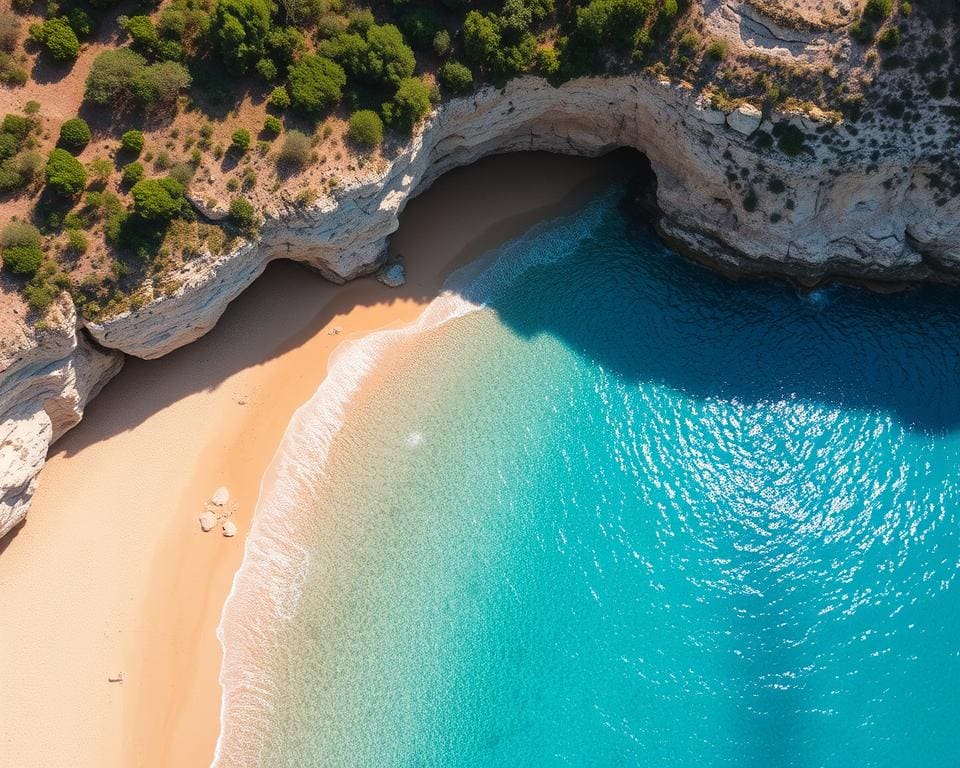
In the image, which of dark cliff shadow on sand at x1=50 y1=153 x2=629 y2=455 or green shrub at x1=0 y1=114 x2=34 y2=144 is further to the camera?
dark cliff shadow on sand at x1=50 y1=153 x2=629 y2=455

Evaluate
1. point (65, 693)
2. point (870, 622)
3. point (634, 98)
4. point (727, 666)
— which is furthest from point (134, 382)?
point (870, 622)

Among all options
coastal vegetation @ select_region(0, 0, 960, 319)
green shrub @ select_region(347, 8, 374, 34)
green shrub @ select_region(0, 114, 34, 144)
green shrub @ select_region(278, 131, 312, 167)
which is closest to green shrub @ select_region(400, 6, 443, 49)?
coastal vegetation @ select_region(0, 0, 960, 319)

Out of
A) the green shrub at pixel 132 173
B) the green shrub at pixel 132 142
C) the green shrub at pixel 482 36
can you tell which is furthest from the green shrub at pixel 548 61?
the green shrub at pixel 132 173

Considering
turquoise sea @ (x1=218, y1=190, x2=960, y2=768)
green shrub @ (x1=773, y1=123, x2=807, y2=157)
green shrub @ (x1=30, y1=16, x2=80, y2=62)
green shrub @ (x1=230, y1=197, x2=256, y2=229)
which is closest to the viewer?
turquoise sea @ (x1=218, y1=190, x2=960, y2=768)

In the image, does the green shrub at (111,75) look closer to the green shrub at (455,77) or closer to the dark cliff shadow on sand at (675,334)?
the dark cliff shadow on sand at (675,334)

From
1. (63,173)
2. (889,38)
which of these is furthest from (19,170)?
(889,38)

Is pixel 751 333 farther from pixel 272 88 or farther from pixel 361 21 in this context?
pixel 272 88

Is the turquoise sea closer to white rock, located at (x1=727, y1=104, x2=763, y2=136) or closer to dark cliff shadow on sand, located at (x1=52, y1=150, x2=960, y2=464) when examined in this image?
dark cliff shadow on sand, located at (x1=52, y1=150, x2=960, y2=464)

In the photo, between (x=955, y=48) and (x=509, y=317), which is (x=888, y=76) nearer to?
(x=955, y=48)
